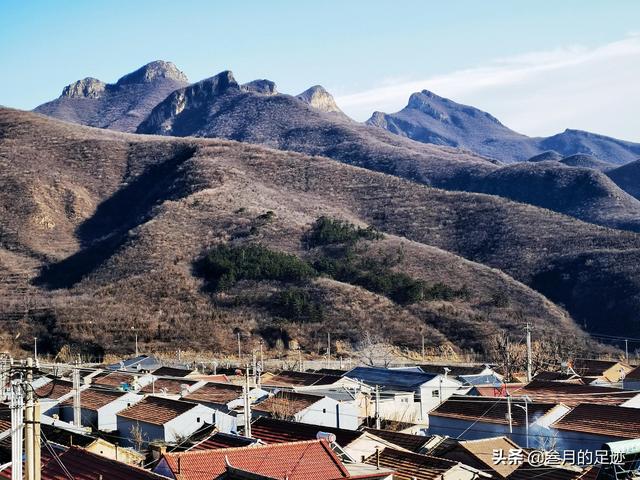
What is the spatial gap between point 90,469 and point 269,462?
3.06m

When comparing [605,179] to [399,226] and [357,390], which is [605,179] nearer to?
[399,226]

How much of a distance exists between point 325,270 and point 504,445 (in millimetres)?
46675

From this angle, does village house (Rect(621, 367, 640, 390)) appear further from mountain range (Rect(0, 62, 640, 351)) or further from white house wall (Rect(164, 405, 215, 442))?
mountain range (Rect(0, 62, 640, 351))

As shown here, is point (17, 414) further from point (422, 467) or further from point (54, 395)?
point (54, 395)

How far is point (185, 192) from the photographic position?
301ft

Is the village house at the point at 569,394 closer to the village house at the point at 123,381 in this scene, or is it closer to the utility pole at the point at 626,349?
the village house at the point at 123,381

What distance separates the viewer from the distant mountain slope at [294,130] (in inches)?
5453

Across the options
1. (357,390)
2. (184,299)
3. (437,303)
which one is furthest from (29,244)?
(357,390)

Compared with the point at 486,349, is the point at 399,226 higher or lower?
higher

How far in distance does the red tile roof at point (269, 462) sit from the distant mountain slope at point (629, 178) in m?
143

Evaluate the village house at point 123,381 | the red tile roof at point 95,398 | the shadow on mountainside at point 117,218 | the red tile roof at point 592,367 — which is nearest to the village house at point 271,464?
the red tile roof at point 95,398

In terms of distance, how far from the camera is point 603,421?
24.7m

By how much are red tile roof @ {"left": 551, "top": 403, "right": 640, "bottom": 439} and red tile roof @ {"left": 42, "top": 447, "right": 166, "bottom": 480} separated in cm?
1303

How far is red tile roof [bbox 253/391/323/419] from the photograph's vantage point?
2852 centimetres
